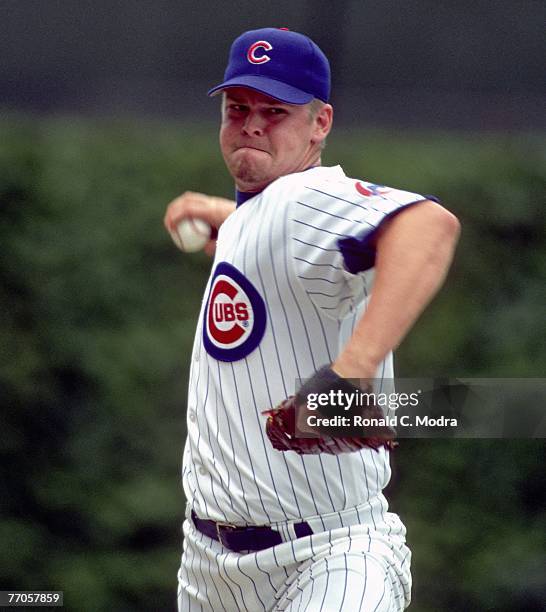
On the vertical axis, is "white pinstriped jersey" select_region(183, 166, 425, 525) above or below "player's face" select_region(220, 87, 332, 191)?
below

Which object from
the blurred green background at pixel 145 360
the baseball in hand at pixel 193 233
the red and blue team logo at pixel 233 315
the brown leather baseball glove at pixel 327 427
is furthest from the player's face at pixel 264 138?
the blurred green background at pixel 145 360

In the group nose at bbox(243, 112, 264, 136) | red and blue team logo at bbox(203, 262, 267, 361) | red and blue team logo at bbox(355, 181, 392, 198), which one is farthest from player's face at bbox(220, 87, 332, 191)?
red and blue team logo at bbox(355, 181, 392, 198)

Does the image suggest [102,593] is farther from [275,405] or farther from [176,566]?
[275,405]

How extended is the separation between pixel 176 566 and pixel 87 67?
3185mm

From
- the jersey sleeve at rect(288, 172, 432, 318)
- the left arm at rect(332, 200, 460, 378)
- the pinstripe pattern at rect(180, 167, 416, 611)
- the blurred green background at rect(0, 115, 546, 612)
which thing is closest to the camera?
the left arm at rect(332, 200, 460, 378)

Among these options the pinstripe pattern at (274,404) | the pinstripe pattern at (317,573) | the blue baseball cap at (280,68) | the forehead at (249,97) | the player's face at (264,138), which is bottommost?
the pinstripe pattern at (317,573)

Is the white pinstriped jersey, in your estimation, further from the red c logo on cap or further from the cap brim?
the red c logo on cap

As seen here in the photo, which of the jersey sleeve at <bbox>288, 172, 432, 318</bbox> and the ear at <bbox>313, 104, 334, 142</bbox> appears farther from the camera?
the ear at <bbox>313, 104, 334, 142</bbox>

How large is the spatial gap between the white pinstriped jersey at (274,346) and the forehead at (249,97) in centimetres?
23

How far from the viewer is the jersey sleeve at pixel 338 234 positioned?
240cm

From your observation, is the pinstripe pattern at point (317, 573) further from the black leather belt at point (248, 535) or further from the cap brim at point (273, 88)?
the cap brim at point (273, 88)

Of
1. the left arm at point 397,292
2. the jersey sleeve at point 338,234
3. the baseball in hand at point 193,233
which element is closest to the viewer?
the left arm at point 397,292

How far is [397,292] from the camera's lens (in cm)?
222

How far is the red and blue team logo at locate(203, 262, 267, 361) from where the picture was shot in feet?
8.78
